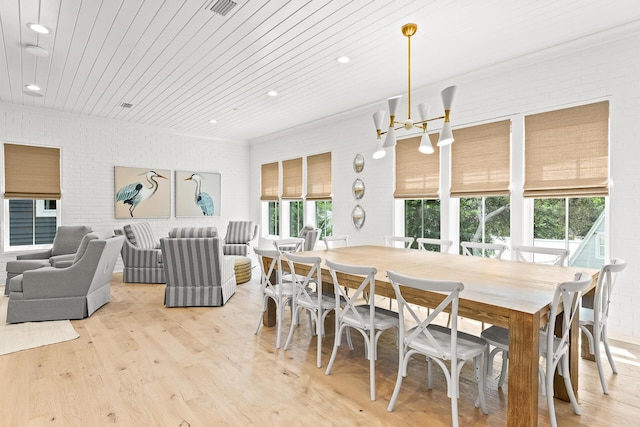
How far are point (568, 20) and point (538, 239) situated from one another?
2209 millimetres

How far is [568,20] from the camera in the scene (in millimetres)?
2982

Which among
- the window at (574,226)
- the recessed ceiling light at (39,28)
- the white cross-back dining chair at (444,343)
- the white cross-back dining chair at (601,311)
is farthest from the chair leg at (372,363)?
the recessed ceiling light at (39,28)

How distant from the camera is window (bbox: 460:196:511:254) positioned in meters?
4.17

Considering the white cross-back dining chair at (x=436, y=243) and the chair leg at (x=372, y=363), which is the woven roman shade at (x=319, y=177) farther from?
the chair leg at (x=372, y=363)

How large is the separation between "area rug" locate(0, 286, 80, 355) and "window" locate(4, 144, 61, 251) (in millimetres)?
2489

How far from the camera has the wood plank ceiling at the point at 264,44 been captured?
2811 millimetres

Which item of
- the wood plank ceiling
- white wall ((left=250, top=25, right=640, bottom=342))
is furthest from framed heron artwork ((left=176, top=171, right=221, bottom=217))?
white wall ((left=250, top=25, right=640, bottom=342))

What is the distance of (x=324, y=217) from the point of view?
673cm

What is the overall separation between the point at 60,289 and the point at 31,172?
315 cm

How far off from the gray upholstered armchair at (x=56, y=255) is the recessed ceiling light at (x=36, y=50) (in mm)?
2515

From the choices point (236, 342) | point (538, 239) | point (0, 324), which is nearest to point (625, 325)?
point (538, 239)

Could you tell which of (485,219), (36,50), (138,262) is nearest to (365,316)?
(485,219)

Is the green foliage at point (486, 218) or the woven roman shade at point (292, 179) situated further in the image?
the woven roman shade at point (292, 179)

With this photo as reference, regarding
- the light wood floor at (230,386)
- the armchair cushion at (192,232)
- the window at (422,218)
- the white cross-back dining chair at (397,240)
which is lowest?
the light wood floor at (230,386)
